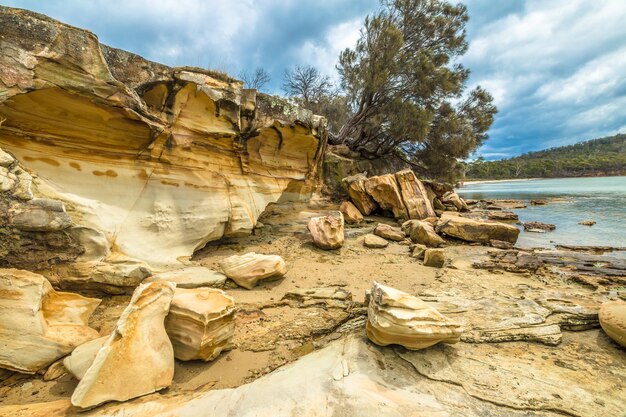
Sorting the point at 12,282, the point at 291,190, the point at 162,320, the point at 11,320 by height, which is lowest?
the point at 162,320

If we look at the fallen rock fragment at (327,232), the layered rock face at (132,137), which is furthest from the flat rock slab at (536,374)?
the layered rock face at (132,137)

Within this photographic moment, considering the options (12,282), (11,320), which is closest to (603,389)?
(11,320)

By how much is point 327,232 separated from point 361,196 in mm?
3286

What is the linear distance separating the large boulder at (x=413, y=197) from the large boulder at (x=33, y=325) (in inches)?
299

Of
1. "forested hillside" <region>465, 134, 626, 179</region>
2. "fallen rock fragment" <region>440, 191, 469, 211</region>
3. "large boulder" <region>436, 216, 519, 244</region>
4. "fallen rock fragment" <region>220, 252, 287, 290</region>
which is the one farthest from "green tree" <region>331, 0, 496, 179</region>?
"forested hillside" <region>465, 134, 626, 179</region>

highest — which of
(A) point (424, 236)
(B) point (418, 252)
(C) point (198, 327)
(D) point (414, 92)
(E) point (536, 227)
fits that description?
(D) point (414, 92)

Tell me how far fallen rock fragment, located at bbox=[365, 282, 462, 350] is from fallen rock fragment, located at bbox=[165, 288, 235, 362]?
46.2 inches

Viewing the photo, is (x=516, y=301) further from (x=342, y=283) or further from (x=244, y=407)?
(x=244, y=407)

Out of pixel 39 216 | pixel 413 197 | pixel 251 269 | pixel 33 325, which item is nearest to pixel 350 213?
pixel 413 197

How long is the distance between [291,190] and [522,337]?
5.19m

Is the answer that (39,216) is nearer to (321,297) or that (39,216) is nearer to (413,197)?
(321,297)

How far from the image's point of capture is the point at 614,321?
88.6 inches

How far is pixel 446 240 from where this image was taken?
6.39 meters

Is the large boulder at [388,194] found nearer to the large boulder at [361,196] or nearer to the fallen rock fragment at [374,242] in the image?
the large boulder at [361,196]
